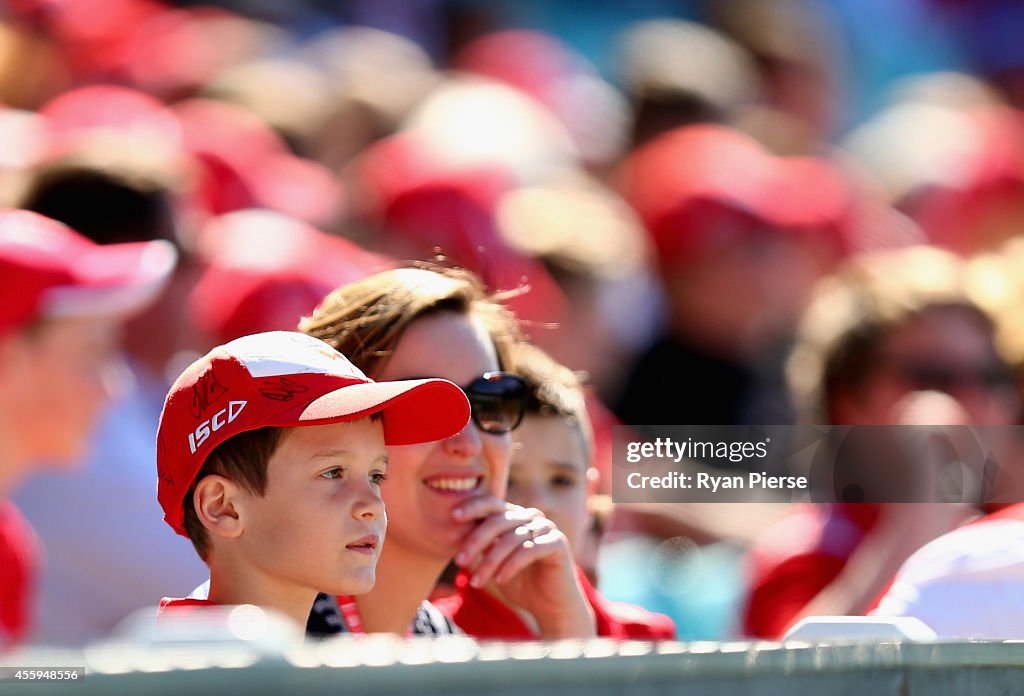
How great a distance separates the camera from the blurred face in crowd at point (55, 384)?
9.05 feet

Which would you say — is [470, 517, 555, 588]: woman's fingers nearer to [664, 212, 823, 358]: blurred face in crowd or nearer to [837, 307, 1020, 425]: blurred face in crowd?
[837, 307, 1020, 425]: blurred face in crowd


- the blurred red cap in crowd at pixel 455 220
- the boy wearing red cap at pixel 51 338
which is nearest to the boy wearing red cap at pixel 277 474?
the boy wearing red cap at pixel 51 338

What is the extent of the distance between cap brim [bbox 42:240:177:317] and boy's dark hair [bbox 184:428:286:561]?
1.17m

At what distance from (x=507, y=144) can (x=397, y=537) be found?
339 cm

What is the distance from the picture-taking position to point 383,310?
205 centimetres

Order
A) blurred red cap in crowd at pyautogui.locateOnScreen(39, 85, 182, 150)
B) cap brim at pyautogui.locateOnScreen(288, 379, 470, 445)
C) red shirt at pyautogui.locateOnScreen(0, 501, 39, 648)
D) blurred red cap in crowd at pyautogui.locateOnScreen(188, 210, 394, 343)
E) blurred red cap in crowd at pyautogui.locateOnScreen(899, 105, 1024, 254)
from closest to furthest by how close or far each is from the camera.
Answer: cap brim at pyautogui.locateOnScreen(288, 379, 470, 445), red shirt at pyautogui.locateOnScreen(0, 501, 39, 648), blurred red cap in crowd at pyautogui.locateOnScreen(188, 210, 394, 343), blurred red cap in crowd at pyautogui.locateOnScreen(39, 85, 182, 150), blurred red cap in crowd at pyautogui.locateOnScreen(899, 105, 1024, 254)

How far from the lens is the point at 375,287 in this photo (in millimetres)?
2090

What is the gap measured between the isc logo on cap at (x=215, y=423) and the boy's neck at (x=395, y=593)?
40 centimetres

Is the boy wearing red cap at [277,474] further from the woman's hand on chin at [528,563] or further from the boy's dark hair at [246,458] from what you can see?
the woman's hand on chin at [528,563]

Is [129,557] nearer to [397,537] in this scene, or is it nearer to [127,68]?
[397,537]

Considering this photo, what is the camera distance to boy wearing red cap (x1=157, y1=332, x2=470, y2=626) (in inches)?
67.1

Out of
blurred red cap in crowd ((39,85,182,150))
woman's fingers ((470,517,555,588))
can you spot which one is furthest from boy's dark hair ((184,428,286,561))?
blurred red cap in crowd ((39,85,182,150))

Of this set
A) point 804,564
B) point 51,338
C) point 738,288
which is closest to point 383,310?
point 51,338

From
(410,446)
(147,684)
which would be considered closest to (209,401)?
(410,446)
